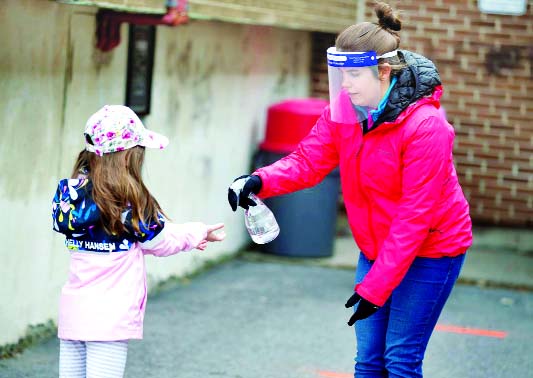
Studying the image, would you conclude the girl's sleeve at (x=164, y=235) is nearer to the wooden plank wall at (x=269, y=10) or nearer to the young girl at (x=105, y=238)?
the young girl at (x=105, y=238)

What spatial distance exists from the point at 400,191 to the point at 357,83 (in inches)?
17.4

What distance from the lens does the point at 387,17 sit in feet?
13.6

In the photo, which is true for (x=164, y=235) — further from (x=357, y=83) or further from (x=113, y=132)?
(x=357, y=83)

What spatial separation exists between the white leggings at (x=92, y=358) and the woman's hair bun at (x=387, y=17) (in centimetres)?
159

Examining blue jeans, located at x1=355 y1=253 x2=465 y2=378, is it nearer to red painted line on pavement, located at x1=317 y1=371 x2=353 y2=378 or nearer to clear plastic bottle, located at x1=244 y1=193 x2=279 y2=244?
clear plastic bottle, located at x1=244 y1=193 x2=279 y2=244

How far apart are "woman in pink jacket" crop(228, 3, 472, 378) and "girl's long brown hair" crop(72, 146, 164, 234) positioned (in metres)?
0.79

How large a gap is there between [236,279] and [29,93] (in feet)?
10.3

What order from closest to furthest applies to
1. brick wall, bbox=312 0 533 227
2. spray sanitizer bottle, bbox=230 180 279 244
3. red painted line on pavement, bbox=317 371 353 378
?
spray sanitizer bottle, bbox=230 180 279 244
red painted line on pavement, bbox=317 371 353 378
brick wall, bbox=312 0 533 227

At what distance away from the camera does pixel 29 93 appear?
5898 mm

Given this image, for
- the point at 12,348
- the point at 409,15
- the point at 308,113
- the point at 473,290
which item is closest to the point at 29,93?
the point at 12,348

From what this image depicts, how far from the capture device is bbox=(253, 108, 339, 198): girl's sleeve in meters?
4.32

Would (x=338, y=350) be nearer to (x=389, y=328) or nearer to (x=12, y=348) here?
(x=12, y=348)

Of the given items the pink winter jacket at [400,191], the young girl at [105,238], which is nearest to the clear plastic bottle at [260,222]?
the pink winter jacket at [400,191]

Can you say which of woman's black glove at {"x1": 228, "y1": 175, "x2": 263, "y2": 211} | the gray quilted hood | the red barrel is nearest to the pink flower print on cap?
woman's black glove at {"x1": 228, "y1": 175, "x2": 263, "y2": 211}
